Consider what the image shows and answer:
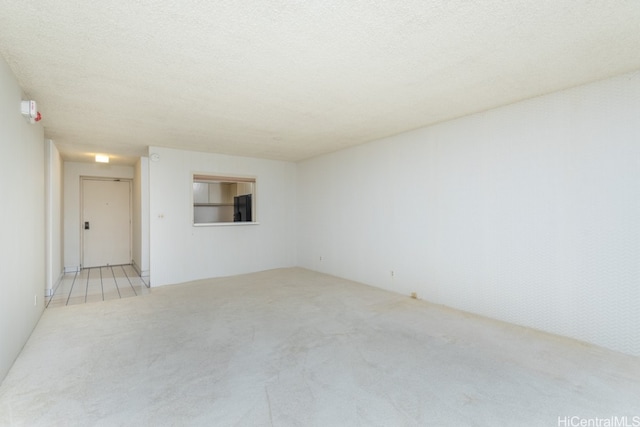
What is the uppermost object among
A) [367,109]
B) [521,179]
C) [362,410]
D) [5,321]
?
[367,109]

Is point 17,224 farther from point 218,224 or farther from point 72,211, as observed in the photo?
point 72,211

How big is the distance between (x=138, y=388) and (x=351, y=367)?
148 cm

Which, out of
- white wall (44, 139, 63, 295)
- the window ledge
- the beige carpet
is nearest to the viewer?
Result: the beige carpet

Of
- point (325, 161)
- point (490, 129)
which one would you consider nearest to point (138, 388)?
point (490, 129)

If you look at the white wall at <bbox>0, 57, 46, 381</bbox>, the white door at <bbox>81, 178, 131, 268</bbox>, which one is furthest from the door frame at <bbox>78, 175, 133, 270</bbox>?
the white wall at <bbox>0, 57, 46, 381</bbox>

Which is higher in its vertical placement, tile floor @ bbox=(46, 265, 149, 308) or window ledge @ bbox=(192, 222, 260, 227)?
window ledge @ bbox=(192, 222, 260, 227)

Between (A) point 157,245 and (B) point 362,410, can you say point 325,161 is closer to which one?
(A) point 157,245

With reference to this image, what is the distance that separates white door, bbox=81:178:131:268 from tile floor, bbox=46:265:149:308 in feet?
1.39

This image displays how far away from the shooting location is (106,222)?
22.1 feet

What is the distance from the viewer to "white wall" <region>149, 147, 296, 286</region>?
200 inches

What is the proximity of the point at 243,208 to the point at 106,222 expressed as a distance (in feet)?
10.2

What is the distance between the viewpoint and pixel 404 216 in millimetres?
4355

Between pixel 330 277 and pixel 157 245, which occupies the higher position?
pixel 157 245

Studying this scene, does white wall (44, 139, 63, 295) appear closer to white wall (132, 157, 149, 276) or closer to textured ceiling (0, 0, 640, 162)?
white wall (132, 157, 149, 276)
